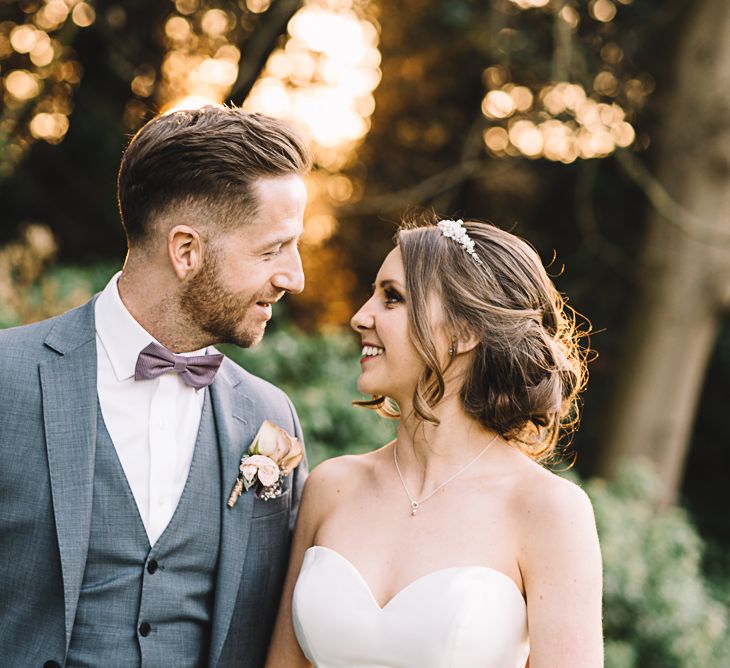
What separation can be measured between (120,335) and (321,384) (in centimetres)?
307

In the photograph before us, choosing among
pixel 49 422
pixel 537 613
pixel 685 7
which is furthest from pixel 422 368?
pixel 685 7

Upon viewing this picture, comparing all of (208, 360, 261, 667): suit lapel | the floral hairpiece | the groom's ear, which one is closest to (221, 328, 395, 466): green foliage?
(208, 360, 261, 667): suit lapel

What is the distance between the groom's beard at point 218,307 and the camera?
8.54ft

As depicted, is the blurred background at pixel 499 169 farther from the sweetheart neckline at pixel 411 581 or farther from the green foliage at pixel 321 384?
the sweetheart neckline at pixel 411 581

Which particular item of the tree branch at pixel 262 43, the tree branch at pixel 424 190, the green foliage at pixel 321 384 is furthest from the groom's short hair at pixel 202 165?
the tree branch at pixel 424 190

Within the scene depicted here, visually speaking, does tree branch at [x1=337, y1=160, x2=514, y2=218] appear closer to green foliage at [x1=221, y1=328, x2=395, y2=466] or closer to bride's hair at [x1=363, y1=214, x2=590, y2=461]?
green foliage at [x1=221, y1=328, x2=395, y2=466]

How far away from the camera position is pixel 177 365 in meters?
2.58

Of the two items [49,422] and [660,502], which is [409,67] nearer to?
[660,502]

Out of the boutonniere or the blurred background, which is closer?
the boutonniere

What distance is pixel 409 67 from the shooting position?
10586mm

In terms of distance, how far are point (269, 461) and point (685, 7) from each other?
23.6ft

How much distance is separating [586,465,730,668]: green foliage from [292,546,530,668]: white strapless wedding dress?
259 cm

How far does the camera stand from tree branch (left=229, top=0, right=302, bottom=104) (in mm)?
7258

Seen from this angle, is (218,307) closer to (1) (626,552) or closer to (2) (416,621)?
(2) (416,621)
